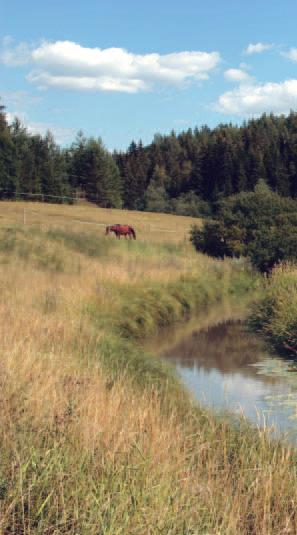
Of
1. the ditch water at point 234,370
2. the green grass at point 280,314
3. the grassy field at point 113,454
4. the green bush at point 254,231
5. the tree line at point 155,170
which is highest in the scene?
the tree line at point 155,170

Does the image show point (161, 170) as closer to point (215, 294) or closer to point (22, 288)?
point (215, 294)

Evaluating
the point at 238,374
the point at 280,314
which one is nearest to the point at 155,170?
the point at 280,314

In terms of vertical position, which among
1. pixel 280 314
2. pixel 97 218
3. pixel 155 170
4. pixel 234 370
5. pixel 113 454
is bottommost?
pixel 234 370

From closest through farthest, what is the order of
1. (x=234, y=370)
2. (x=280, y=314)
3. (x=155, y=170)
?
1. (x=234, y=370)
2. (x=280, y=314)
3. (x=155, y=170)

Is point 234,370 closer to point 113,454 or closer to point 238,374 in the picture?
point 238,374

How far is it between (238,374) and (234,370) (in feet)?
1.46

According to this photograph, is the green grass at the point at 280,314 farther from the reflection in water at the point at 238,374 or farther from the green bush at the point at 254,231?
the green bush at the point at 254,231

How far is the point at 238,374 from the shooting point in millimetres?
13141

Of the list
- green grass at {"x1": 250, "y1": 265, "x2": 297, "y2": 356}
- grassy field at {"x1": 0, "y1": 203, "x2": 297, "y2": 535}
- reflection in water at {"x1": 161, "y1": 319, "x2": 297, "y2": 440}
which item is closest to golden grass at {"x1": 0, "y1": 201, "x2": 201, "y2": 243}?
green grass at {"x1": 250, "y1": 265, "x2": 297, "y2": 356}

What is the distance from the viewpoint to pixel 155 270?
2341cm

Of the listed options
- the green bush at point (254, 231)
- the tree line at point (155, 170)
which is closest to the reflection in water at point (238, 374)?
the green bush at point (254, 231)

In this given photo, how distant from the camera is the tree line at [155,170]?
73.4m

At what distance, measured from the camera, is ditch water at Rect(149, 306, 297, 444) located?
9805mm

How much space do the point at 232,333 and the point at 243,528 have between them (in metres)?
13.6
